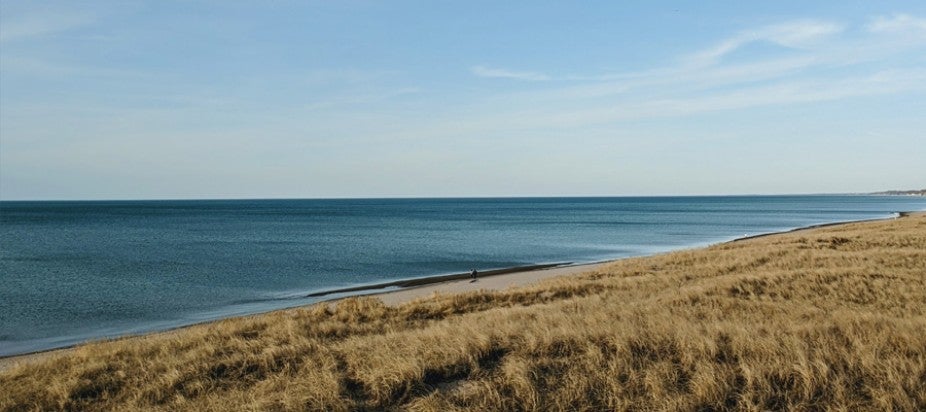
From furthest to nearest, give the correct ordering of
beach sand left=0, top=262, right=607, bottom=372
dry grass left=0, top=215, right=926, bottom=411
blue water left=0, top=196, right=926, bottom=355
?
beach sand left=0, top=262, right=607, bottom=372
blue water left=0, top=196, right=926, bottom=355
dry grass left=0, top=215, right=926, bottom=411

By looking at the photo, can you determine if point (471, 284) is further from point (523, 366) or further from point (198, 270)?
point (523, 366)

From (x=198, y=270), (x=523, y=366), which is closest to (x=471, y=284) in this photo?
(x=198, y=270)

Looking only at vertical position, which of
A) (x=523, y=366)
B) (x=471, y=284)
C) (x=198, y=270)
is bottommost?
(x=198, y=270)

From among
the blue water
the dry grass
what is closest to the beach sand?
the blue water

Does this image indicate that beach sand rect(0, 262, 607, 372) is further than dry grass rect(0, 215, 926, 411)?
Yes

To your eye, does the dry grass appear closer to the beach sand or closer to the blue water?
the blue water

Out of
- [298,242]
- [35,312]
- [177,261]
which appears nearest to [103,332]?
[35,312]

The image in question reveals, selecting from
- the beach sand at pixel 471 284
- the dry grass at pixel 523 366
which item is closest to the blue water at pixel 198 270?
the beach sand at pixel 471 284

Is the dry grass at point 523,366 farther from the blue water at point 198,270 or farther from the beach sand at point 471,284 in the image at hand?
the beach sand at point 471,284

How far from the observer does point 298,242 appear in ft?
216

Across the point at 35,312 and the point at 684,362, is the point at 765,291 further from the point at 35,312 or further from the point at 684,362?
the point at 35,312

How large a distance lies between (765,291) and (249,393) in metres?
14.7

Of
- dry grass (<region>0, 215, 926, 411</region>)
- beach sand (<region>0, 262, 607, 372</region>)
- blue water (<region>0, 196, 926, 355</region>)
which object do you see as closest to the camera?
dry grass (<region>0, 215, 926, 411</region>)

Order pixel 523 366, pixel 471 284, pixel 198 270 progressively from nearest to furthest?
pixel 523 366
pixel 471 284
pixel 198 270
